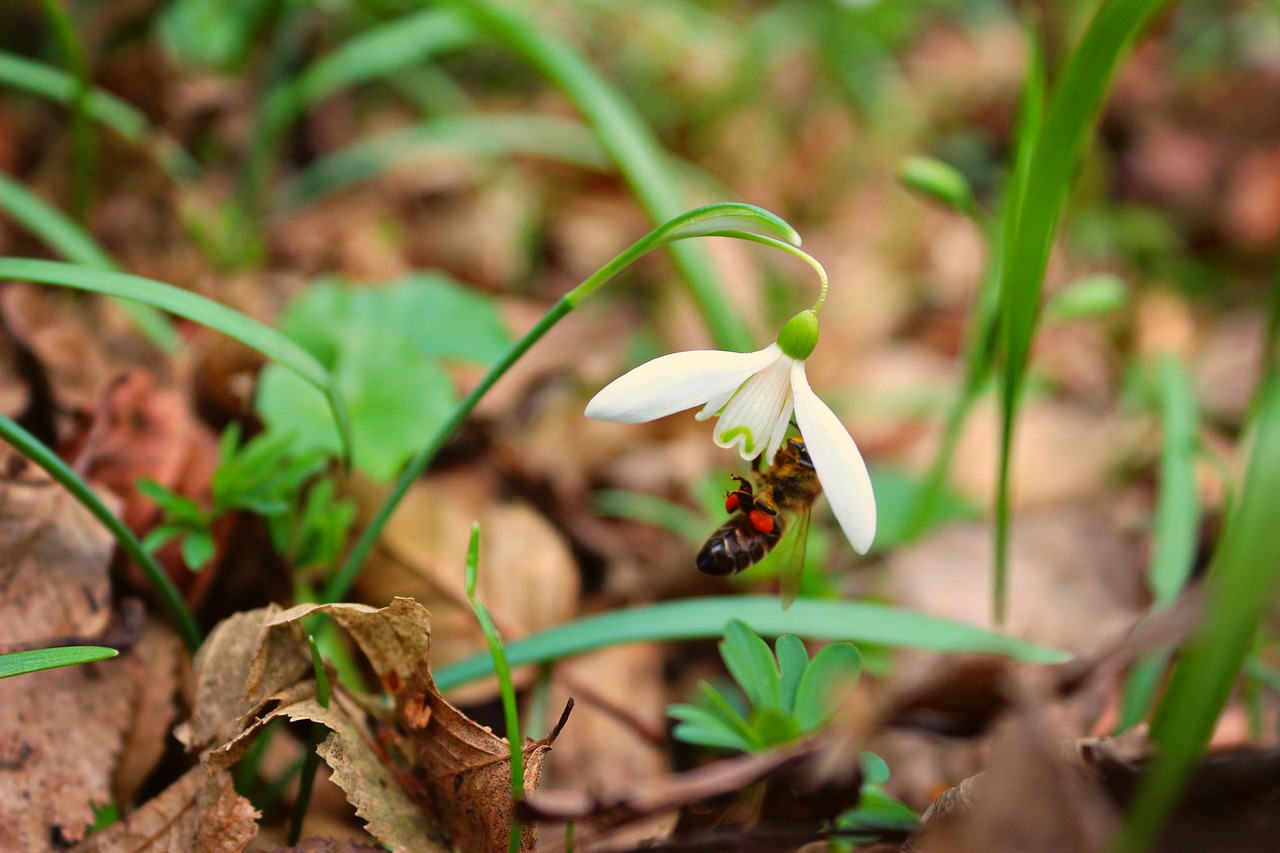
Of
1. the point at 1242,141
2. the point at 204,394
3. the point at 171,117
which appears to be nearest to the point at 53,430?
the point at 204,394

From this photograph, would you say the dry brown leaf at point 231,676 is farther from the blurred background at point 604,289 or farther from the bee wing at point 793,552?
the bee wing at point 793,552

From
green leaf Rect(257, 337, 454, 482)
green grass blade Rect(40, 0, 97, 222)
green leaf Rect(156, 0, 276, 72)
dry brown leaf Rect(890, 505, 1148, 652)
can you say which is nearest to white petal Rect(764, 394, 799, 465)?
green leaf Rect(257, 337, 454, 482)

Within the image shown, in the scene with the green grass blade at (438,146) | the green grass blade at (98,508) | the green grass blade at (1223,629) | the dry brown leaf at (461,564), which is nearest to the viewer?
the green grass blade at (1223,629)

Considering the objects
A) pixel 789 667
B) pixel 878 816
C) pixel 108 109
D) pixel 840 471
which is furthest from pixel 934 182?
pixel 108 109

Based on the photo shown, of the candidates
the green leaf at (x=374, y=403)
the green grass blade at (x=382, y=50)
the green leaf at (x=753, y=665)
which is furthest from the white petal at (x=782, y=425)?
the green grass blade at (x=382, y=50)

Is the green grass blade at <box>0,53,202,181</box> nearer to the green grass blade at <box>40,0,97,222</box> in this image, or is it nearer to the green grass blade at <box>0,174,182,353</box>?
the green grass blade at <box>40,0,97,222</box>

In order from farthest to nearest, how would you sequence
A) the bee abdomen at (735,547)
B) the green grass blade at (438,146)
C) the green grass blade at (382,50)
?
the green grass blade at (438,146) → the green grass blade at (382,50) → the bee abdomen at (735,547)

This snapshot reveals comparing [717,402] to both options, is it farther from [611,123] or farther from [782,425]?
[611,123]
